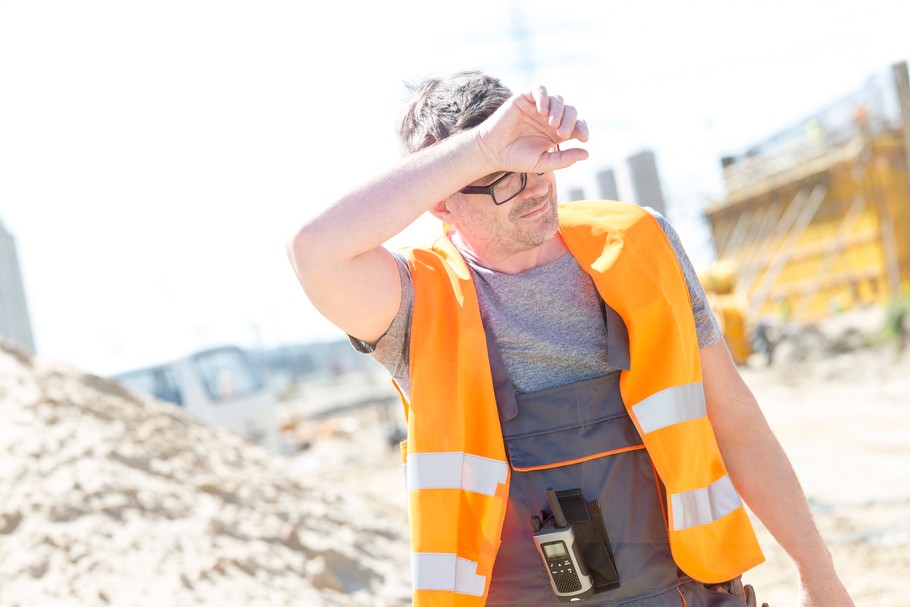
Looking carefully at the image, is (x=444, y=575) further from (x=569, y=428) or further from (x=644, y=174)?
(x=644, y=174)

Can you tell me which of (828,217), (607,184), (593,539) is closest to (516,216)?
(593,539)

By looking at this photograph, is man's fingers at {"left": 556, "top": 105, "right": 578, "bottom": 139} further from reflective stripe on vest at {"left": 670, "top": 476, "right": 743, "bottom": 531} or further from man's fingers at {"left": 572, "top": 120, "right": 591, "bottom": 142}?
reflective stripe on vest at {"left": 670, "top": 476, "right": 743, "bottom": 531}

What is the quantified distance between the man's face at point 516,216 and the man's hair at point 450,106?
5.3 inches

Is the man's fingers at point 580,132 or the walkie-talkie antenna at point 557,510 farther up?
the man's fingers at point 580,132

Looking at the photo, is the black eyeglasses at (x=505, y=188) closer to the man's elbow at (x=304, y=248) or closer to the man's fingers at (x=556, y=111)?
the man's fingers at (x=556, y=111)

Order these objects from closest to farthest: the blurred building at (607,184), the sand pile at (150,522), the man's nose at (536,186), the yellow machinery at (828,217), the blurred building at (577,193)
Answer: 1. the man's nose at (536,186)
2. the sand pile at (150,522)
3. the blurred building at (607,184)
4. the blurred building at (577,193)
5. the yellow machinery at (828,217)

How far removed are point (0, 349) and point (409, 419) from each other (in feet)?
20.1

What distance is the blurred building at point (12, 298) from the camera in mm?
8492

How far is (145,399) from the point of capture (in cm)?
787

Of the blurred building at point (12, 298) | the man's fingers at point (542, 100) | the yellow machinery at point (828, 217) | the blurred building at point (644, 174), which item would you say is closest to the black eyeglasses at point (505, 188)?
the man's fingers at point (542, 100)

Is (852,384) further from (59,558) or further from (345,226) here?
(345,226)

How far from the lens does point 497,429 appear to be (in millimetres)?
1744

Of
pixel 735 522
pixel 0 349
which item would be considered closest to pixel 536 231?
pixel 735 522

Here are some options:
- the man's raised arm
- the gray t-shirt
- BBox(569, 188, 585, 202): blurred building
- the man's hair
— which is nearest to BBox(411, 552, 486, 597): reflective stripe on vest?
the gray t-shirt
